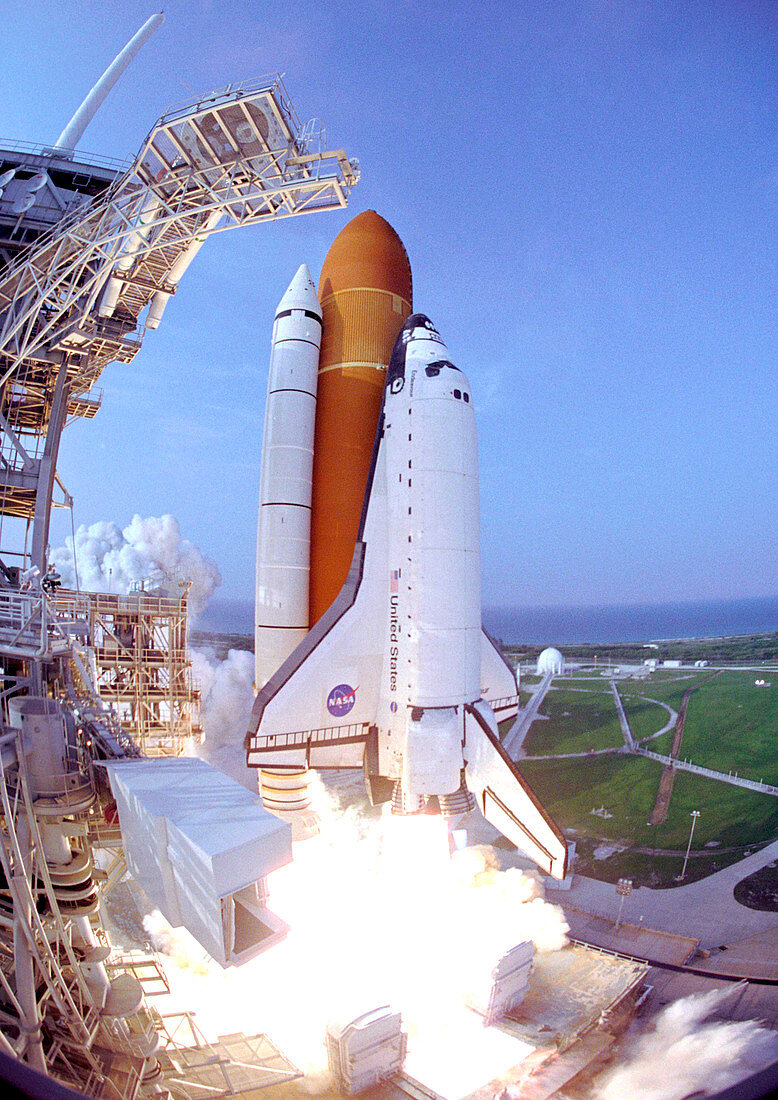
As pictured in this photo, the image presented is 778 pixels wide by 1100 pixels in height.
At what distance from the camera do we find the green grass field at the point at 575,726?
1367 inches

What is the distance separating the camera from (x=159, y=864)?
583 centimetres

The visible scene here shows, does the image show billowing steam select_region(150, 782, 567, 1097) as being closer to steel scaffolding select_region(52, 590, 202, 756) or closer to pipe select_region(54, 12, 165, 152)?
steel scaffolding select_region(52, 590, 202, 756)

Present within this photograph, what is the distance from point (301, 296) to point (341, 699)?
8295mm

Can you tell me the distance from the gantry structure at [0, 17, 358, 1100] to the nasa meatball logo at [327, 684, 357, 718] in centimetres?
354

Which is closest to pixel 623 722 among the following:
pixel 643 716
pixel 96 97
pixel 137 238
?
pixel 643 716

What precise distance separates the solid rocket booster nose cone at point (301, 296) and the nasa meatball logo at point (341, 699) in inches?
305

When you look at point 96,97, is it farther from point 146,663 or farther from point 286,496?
point 146,663

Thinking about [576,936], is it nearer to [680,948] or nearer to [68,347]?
[680,948]

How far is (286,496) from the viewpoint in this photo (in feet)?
40.9

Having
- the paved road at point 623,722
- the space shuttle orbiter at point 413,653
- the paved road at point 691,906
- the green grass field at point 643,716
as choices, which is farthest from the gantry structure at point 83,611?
the green grass field at point 643,716

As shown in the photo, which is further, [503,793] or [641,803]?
[641,803]

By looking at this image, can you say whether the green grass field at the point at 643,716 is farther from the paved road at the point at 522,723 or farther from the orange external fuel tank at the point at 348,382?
the orange external fuel tank at the point at 348,382

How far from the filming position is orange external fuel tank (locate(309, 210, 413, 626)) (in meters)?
12.7

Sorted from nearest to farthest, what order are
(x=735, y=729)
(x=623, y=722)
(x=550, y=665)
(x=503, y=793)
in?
(x=503, y=793) < (x=735, y=729) < (x=623, y=722) < (x=550, y=665)
